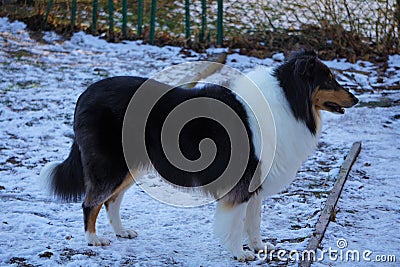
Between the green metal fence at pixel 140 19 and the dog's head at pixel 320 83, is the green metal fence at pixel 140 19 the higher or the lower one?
the higher one

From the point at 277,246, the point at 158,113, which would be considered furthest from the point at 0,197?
the point at 277,246

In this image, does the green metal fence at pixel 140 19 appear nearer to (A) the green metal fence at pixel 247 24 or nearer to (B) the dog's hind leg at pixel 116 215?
(A) the green metal fence at pixel 247 24

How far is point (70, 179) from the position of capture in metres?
4.51

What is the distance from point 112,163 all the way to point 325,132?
3978mm

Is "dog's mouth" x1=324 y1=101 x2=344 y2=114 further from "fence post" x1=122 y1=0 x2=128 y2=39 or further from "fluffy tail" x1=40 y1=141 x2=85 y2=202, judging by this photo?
"fence post" x1=122 y1=0 x2=128 y2=39

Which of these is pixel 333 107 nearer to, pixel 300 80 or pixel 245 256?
pixel 300 80

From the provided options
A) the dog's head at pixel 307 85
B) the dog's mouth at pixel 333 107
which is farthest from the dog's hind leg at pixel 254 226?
the dog's mouth at pixel 333 107

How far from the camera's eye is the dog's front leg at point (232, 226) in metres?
4.20

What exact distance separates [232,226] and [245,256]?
0.84ft

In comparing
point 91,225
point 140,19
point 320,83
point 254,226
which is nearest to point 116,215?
point 91,225

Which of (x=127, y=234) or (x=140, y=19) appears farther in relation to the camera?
(x=140, y=19)

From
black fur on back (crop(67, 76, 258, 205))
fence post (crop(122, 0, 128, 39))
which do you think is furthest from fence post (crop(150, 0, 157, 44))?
black fur on back (crop(67, 76, 258, 205))

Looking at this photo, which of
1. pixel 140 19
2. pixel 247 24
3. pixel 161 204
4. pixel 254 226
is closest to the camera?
pixel 254 226

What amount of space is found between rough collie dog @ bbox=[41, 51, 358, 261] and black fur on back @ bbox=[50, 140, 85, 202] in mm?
97
